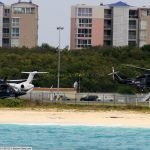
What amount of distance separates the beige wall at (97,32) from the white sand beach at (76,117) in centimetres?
8829

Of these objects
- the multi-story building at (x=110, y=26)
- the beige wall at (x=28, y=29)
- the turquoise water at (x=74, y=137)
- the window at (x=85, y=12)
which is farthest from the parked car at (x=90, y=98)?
the window at (x=85, y=12)

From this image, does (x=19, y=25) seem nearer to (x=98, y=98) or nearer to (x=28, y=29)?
(x=28, y=29)

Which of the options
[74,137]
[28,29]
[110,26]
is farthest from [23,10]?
[74,137]

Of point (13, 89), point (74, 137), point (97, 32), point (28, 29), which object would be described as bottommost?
point (74, 137)

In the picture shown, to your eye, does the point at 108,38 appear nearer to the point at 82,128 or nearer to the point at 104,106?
the point at 104,106

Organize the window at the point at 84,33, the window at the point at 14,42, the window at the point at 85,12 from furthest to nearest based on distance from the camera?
1. the window at the point at 85,12
2. the window at the point at 84,33
3. the window at the point at 14,42

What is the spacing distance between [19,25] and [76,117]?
95885 mm

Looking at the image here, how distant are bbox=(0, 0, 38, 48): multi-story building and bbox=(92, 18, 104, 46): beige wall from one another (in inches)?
461

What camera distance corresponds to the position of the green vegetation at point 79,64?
311 feet

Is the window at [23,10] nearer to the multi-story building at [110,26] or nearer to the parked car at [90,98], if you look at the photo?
the multi-story building at [110,26]

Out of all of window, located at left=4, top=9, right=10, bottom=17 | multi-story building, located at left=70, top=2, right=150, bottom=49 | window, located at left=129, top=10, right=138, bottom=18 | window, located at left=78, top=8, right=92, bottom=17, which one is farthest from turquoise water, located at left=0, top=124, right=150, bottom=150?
window, located at left=129, top=10, right=138, bottom=18

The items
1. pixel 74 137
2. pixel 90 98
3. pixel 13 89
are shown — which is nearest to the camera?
pixel 74 137

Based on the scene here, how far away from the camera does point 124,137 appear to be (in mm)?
38688

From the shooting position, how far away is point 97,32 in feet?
476
